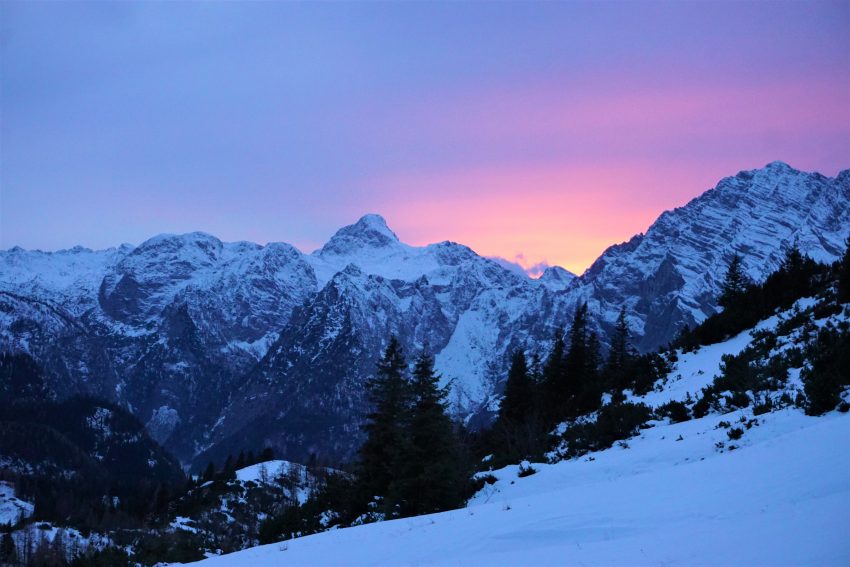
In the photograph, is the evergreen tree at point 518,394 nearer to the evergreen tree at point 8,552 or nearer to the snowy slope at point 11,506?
the evergreen tree at point 8,552

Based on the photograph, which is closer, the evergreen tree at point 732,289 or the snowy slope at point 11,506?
the evergreen tree at point 732,289

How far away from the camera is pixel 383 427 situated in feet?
106

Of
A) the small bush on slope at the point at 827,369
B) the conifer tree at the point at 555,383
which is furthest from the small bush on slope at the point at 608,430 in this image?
the conifer tree at the point at 555,383

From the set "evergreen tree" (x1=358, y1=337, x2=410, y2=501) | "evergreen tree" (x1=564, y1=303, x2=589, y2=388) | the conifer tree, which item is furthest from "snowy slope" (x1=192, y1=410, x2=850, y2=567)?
"evergreen tree" (x1=564, y1=303, x2=589, y2=388)

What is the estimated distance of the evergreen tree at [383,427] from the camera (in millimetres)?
31516

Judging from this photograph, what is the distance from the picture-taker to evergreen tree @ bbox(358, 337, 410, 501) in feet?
103

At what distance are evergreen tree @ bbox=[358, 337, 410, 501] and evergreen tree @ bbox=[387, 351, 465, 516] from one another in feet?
15.6

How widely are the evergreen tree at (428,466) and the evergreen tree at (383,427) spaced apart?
475 cm

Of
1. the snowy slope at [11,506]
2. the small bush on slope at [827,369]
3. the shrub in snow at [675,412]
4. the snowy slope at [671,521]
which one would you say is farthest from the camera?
the snowy slope at [11,506]

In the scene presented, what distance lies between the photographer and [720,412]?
2231 centimetres

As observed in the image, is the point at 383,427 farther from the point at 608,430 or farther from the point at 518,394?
the point at 518,394

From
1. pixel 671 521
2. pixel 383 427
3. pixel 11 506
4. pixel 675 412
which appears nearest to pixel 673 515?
pixel 671 521

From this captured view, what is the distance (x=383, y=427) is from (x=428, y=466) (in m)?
8.79

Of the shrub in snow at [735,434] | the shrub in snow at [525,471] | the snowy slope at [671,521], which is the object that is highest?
the shrub in snow at [735,434]
